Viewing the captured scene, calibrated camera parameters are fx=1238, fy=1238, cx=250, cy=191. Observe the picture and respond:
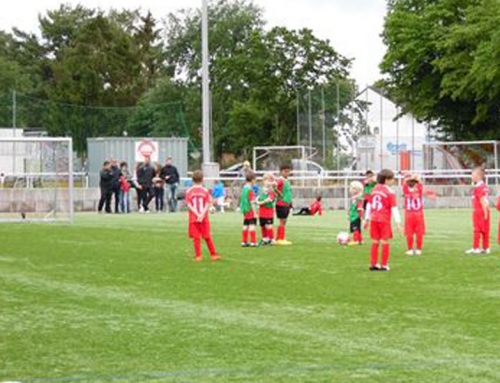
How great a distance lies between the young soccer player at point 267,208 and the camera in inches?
957

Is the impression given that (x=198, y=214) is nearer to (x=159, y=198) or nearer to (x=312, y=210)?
(x=312, y=210)

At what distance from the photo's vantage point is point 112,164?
136 ft

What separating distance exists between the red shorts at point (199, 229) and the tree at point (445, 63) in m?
42.1

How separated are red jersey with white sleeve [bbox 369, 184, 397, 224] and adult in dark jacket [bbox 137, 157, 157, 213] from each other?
2424 cm

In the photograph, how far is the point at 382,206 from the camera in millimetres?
18141

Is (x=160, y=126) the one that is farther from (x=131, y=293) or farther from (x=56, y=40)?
(x=131, y=293)

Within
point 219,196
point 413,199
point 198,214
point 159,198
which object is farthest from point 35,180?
point 413,199

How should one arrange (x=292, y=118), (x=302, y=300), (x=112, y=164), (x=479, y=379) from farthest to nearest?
(x=292, y=118)
(x=112, y=164)
(x=302, y=300)
(x=479, y=379)

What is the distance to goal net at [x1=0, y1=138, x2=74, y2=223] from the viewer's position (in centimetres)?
3684

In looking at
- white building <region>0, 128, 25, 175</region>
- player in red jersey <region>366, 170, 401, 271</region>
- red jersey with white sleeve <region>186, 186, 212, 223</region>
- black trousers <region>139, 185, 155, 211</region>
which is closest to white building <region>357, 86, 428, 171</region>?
black trousers <region>139, 185, 155, 211</region>

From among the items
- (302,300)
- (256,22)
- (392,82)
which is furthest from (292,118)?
(302,300)

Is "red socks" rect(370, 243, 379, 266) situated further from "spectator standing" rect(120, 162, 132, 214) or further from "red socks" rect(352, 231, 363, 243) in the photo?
"spectator standing" rect(120, 162, 132, 214)

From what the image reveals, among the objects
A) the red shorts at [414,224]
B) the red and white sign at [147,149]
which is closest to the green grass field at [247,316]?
the red shorts at [414,224]

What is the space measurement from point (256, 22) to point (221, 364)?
314 ft
